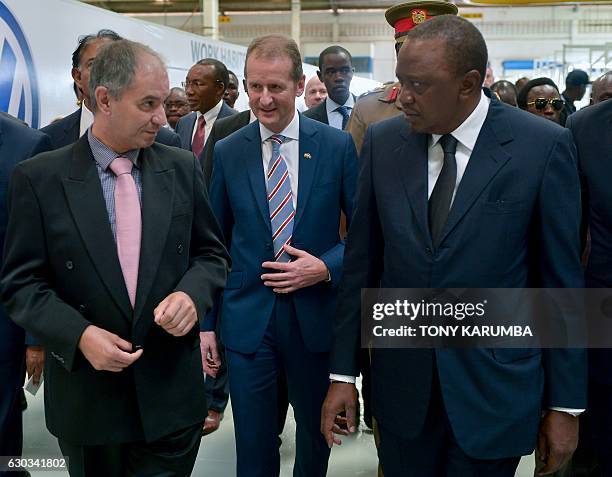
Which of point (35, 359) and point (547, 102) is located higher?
point (547, 102)

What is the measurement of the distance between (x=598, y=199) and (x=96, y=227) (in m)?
1.45

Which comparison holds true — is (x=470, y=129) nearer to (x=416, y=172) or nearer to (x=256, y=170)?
(x=416, y=172)

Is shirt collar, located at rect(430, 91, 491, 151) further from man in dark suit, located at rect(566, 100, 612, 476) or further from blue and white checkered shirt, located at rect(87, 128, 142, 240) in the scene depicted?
blue and white checkered shirt, located at rect(87, 128, 142, 240)

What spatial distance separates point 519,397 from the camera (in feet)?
5.82

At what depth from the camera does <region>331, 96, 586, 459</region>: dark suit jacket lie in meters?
1.73

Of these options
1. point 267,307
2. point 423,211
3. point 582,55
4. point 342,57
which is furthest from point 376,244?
point 582,55

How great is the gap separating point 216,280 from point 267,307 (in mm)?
515

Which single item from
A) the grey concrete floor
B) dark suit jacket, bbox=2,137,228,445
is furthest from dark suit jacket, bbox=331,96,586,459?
the grey concrete floor

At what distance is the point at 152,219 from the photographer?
1880 mm

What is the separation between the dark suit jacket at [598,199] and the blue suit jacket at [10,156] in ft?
5.77

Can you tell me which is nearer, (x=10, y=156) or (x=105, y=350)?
(x=105, y=350)

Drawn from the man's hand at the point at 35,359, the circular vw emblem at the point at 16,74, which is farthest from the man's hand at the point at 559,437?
the circular vw emblem at the point at 16,74

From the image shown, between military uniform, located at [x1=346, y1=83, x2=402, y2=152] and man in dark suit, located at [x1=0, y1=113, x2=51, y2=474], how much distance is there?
4.59 feet

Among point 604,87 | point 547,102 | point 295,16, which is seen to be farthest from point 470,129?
point 295,16
